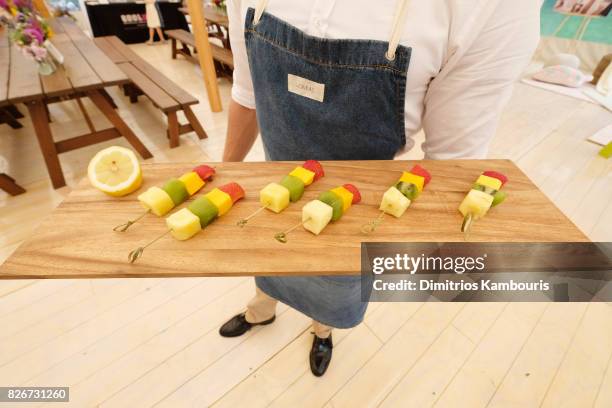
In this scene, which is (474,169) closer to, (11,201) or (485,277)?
(485,277)

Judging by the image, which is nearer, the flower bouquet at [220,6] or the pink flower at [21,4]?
the pink flower at [21,4]

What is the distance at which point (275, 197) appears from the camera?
75 cm

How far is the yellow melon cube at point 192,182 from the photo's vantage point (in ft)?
2.68

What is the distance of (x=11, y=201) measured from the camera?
2512mm

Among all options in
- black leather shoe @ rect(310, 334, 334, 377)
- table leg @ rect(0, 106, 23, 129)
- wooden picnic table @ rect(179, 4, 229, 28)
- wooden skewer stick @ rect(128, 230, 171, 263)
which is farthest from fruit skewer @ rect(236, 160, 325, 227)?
wooden picnic table @ rect(179, 4, 229, 28)

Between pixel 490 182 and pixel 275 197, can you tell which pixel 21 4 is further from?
pixel 490 182

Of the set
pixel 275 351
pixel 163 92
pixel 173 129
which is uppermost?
pixel 163 92

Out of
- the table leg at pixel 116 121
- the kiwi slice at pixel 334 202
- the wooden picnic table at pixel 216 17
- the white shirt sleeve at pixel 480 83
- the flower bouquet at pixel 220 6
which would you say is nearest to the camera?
the white shirt sleeve at pixel 480 83

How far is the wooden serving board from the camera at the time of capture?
650mm

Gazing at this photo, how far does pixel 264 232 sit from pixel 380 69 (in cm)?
49

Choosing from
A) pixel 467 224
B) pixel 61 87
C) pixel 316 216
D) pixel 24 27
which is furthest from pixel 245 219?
pixel 24 27

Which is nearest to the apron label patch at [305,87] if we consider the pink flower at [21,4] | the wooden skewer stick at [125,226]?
the wooden skewer stick at [125,226]

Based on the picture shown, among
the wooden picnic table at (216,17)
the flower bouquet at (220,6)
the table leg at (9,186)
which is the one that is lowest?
the table leg at (9,186)

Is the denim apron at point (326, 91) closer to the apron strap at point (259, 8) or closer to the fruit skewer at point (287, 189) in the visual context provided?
the apron strap at point (259, 8)
